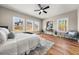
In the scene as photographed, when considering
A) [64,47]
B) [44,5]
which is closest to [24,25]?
[44,5]

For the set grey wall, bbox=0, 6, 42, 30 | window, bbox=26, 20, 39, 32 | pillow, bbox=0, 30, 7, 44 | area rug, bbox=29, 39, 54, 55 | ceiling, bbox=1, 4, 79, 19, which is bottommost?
area rug, bbox=29, 39, 54, 55

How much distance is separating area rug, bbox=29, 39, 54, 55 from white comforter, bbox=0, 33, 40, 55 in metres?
0.08

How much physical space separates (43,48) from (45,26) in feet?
1.39

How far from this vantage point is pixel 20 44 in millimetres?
1701

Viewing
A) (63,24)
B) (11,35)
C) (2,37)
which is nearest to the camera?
(2,37)

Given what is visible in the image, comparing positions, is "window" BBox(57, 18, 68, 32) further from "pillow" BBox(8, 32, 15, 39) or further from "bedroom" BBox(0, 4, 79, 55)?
"pillow" BBox(8, 32, 15, 39)

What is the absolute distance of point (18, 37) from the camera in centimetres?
172

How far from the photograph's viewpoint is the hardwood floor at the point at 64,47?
1698mm

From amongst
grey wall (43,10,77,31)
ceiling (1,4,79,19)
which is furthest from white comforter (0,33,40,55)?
grey wall (43,10,77,31)

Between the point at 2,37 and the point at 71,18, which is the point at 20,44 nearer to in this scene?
the point at 2,37

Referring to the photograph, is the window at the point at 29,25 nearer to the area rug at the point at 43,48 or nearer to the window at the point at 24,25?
the window at the point at 24,25

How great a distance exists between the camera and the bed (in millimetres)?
1605
